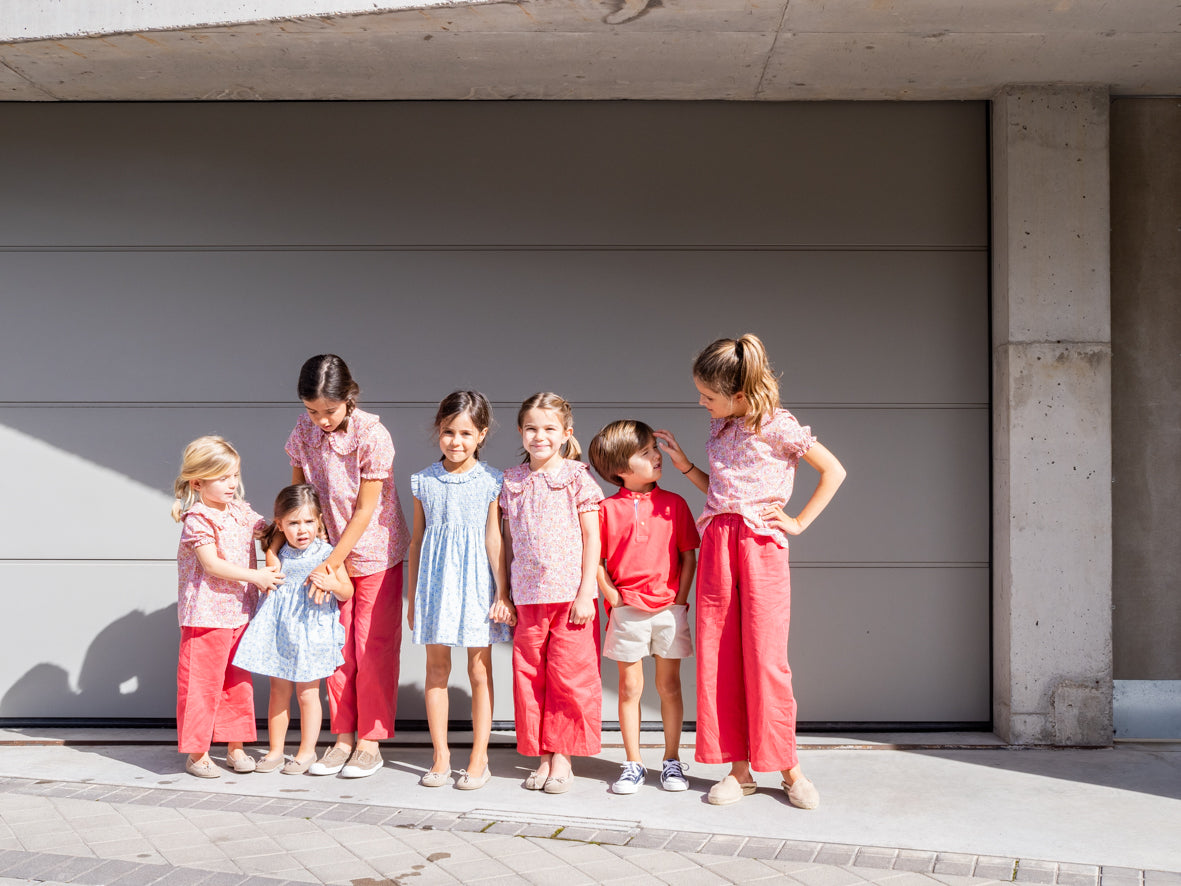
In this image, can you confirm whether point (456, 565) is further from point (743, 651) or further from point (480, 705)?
point (743, 651)

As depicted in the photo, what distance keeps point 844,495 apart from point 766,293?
1012 millimetres

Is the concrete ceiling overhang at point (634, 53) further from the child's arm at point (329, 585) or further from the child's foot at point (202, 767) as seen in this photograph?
the child's foot at point (202, 767)

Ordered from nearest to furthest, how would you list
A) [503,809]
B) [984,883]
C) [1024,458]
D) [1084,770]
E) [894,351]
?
[984,883]
[503,809]
[1084,770]
[1024,458]
[894,351]

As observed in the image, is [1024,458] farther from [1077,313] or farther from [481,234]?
[481,234]

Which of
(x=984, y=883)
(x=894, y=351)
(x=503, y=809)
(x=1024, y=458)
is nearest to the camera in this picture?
(x=984, y=883)

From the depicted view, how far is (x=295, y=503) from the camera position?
4.23m

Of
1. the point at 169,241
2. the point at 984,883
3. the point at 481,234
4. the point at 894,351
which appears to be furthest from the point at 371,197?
the point at 984,883

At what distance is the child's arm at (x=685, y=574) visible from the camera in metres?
4.14

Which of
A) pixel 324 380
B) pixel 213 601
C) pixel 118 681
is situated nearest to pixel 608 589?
pixel 324 380

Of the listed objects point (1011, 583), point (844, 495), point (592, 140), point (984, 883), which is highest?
point (592, 140)

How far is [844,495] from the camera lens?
499 centimetres

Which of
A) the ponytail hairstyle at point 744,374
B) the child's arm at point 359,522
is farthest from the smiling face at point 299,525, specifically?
the ponytail hairstyle at point 744,374

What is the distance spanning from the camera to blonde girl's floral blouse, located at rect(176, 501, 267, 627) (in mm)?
4227

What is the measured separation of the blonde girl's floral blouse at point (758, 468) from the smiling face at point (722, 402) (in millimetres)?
50
